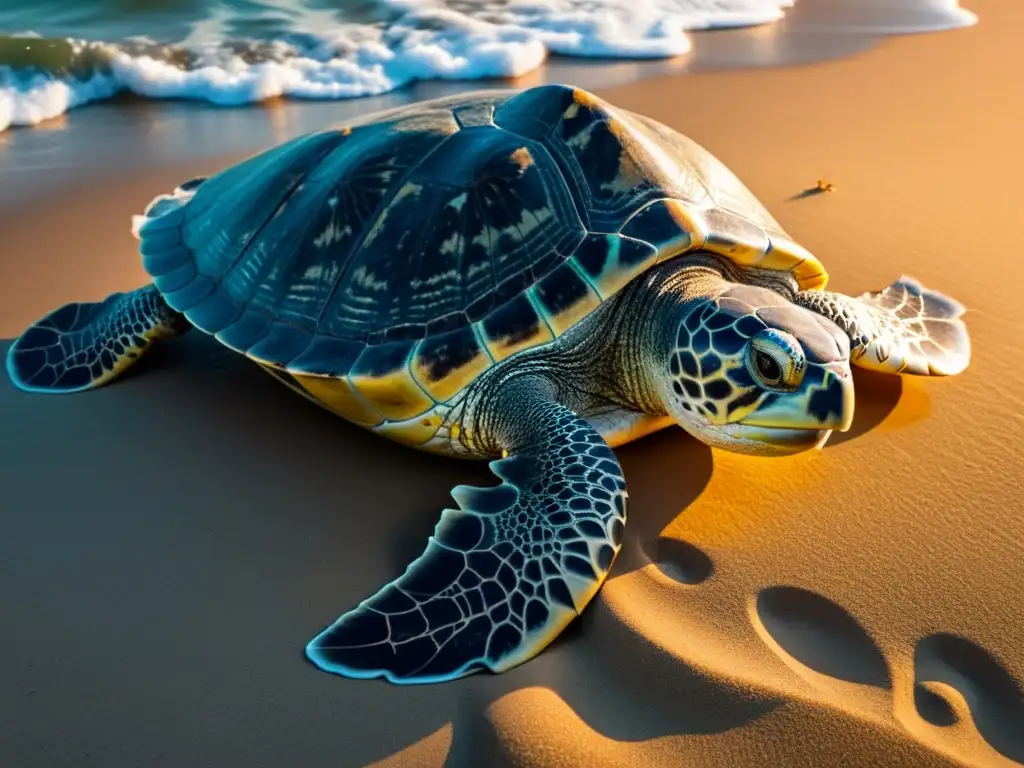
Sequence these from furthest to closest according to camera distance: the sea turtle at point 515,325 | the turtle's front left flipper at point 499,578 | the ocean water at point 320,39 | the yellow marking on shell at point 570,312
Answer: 1. the ocean water at point 320,39
2. the yellow marking on shell at point 570,312
3. the sea turtle at point 515,325
4. the turtle's front left flipper at point 499,578

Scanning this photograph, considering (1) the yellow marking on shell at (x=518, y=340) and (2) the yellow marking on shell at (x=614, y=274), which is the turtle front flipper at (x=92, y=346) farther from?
(2) the yellow marking on shell at (x=614, y=274)

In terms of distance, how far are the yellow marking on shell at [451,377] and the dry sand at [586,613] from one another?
0.32 m

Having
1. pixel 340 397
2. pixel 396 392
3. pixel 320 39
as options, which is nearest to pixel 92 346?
pixel 340 397

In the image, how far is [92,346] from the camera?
3178 millimetres

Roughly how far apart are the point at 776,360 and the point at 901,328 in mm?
1037

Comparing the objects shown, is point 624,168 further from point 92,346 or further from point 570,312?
point 92,346

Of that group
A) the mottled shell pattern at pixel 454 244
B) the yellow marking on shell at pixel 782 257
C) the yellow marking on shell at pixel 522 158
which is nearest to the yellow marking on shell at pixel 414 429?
the mottled shell pattern at pixel 454 244

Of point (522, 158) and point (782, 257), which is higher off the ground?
point (522, 158)

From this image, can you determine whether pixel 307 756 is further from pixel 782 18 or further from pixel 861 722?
pixel 782 18

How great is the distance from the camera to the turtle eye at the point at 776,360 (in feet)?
7.22

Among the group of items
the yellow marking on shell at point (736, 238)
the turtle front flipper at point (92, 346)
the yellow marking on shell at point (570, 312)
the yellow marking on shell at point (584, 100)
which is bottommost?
the turtle front flipper at point (92, 346)

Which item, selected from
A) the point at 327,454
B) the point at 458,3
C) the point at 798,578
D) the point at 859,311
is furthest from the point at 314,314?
the point at 458,3

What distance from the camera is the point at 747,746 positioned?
1697 millimetres

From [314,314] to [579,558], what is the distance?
1348 millimetres
